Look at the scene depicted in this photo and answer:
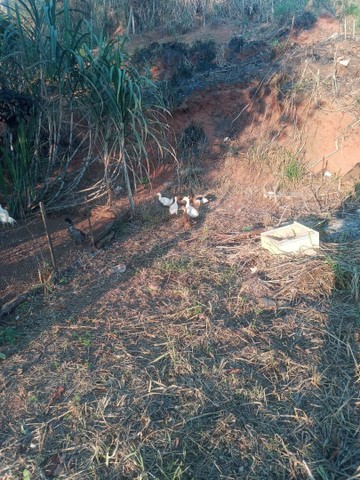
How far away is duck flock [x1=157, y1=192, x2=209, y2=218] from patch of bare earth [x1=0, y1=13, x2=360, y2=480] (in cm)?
40

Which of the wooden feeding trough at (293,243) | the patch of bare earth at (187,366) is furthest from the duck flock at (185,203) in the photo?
the wooden feeding trough at (293,243)

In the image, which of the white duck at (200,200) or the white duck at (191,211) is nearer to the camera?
the white duck at (191,211)

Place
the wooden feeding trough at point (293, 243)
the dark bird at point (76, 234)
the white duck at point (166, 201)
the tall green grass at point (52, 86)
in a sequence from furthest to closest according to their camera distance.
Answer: the white duck at point (166, 201) < the dark bird at point (76, 234) < the tall green grass at point (52, 86) < the wooden feeding trough at point (293, 243)

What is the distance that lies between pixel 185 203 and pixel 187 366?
2744mm

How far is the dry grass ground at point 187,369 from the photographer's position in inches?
88.0

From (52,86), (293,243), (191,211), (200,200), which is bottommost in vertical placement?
(200,200)

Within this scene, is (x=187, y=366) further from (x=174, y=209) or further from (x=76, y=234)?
(x=174, y=209)

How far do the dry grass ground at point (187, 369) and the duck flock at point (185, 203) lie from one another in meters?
0.72

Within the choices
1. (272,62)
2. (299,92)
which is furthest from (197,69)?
(299,92)

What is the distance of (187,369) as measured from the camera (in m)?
2.75

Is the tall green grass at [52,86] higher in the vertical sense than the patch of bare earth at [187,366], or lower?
higher

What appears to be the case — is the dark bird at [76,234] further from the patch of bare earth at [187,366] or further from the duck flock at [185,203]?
the duck flock at [185,203]

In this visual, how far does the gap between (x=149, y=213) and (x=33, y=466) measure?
3.06m

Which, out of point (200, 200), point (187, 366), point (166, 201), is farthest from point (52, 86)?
point (187, 366)
